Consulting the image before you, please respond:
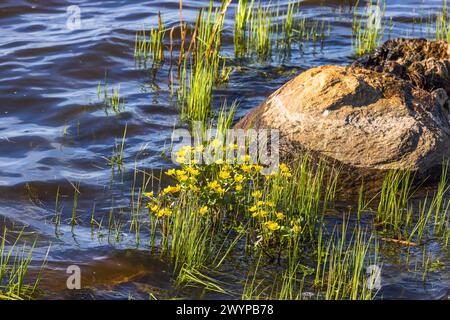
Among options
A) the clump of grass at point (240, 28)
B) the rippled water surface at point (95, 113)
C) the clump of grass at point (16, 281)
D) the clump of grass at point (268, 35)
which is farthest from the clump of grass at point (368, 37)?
the clump of grass at point (16, 281)

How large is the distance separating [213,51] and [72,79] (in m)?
1.98

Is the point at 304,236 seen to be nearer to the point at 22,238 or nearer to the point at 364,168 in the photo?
the point at 364,168

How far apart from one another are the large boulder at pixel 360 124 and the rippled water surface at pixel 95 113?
4.36 feet

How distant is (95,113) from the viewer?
852 cm

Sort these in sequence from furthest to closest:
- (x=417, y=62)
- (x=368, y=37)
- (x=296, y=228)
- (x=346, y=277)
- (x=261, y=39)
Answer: (x=368, y=37) → (x=261, y=39) → (x=417, y=62) → (x=296, y=228) → (x=346, y=277)

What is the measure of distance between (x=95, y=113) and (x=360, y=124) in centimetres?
317

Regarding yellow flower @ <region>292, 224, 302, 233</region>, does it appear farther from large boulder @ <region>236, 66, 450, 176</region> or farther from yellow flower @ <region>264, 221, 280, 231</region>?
large boulder @ <region>236, 66, 450, 176</region>

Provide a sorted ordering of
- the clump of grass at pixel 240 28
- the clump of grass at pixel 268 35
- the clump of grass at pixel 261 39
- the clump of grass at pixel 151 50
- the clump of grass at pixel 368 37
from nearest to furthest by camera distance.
→ the clump of grass at pixel 151 50 < the clump of grass at pixel 240 28 < the clump of grass at pixel 268 35 < the clump of grass at pixel 261 39 < the clump of grass at pixel 368 37

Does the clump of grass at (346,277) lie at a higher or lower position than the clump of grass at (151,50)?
lower

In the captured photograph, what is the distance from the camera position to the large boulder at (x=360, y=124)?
21.6ft

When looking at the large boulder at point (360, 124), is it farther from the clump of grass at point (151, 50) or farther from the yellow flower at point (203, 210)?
the clump of grass at point (151, 50)

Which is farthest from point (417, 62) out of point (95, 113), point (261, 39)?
point (95, 113)

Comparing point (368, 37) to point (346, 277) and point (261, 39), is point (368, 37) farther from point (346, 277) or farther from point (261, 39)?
point (346, 277)
